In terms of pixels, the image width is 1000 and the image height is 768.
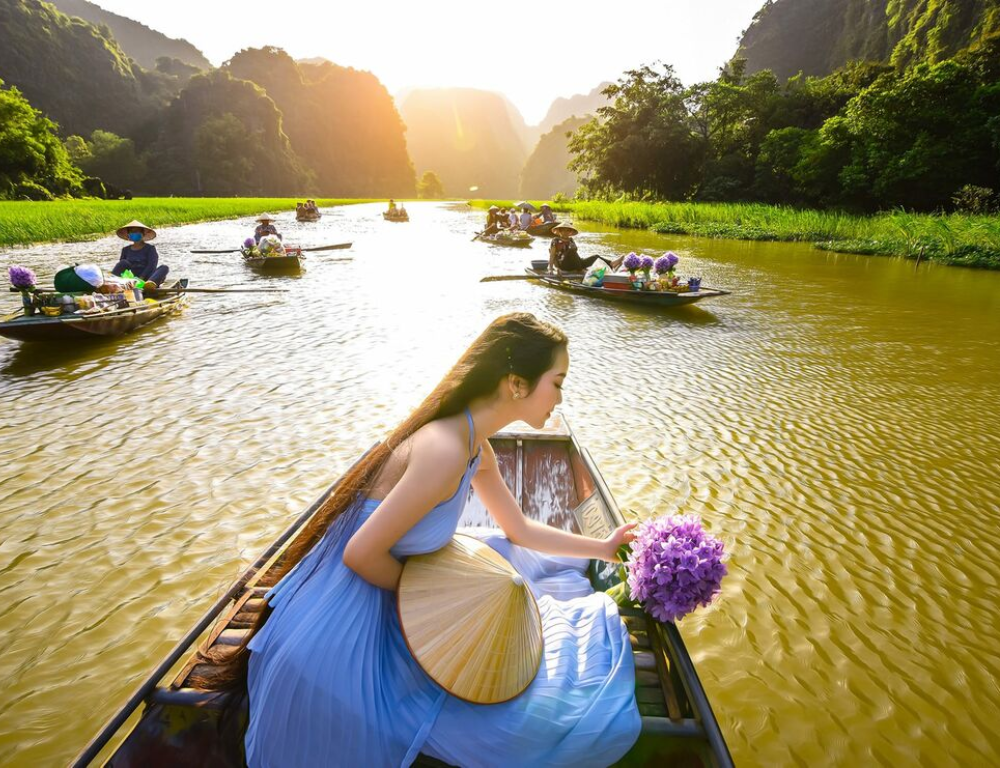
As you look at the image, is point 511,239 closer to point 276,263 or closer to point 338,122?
point 276,263

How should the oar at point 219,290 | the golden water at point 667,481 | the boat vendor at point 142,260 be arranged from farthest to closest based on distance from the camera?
the boat vendor at point 142,260 < the oar at point 219,290 < the golden water at point 667,481

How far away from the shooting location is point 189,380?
21.9 feet

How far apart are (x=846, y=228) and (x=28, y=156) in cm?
4263

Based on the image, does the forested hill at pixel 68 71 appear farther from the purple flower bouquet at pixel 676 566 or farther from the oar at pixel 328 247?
the purple flower bouquet at pixel 676 566

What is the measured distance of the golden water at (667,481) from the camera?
273 centimetres

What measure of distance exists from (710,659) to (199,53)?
154236mm

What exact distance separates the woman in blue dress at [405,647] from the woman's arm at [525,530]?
0.24 m

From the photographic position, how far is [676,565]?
184 cm

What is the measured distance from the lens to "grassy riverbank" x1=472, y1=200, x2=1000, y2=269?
1636 cm

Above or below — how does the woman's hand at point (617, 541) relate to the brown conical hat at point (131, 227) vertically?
below

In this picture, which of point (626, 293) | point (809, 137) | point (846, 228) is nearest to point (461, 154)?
point (809, 137)

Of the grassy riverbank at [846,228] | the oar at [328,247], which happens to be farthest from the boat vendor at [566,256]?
the grassy riverbank at [846,228]

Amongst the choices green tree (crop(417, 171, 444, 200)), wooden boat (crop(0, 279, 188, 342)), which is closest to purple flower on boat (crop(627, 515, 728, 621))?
wooden boat (crop(0, 279, 188, 342))

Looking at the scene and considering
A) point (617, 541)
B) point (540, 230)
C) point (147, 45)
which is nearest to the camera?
point (617, 541)
